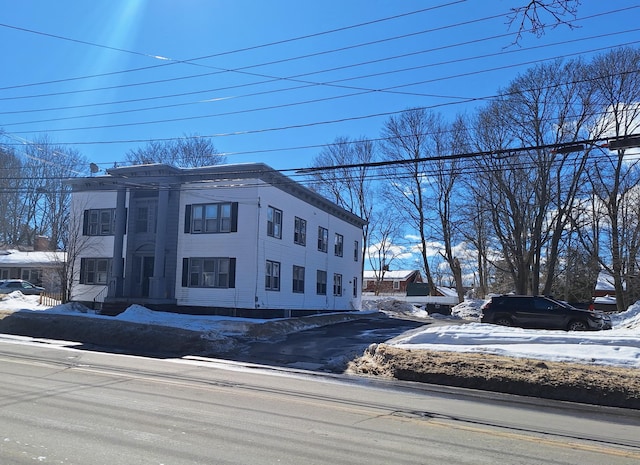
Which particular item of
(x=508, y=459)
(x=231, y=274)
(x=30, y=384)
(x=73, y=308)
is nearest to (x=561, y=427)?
(x=508, y=459)

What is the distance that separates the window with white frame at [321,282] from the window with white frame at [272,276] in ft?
19.8

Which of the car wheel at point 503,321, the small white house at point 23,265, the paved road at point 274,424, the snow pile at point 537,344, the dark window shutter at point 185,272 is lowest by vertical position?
the paved road at point 274,424

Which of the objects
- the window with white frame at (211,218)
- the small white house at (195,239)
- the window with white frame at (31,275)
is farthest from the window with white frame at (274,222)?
the window with white frame at (31,275)

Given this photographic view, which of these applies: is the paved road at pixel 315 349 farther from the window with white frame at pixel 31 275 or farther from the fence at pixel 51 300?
the window with white frame at pixel 31 275

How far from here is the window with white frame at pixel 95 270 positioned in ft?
99.4

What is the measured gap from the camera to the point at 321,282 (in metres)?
Result: 35.5

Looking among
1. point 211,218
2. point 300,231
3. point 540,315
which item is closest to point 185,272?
point 211,218

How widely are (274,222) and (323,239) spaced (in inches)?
289

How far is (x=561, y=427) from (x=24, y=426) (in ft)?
24.6

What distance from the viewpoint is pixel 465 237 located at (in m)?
49.0

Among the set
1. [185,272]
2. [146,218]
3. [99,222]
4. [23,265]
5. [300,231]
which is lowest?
[185,272]

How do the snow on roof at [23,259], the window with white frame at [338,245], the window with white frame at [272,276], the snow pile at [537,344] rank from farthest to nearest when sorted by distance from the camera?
the snow on roof at [23,259], the window with white frame at [338,245], the window with white frame at [272,276], the snow pile at [537,344]

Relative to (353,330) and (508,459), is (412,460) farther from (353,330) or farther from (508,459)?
(353,330)

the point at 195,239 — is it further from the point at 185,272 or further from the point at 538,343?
the point at 538,343
